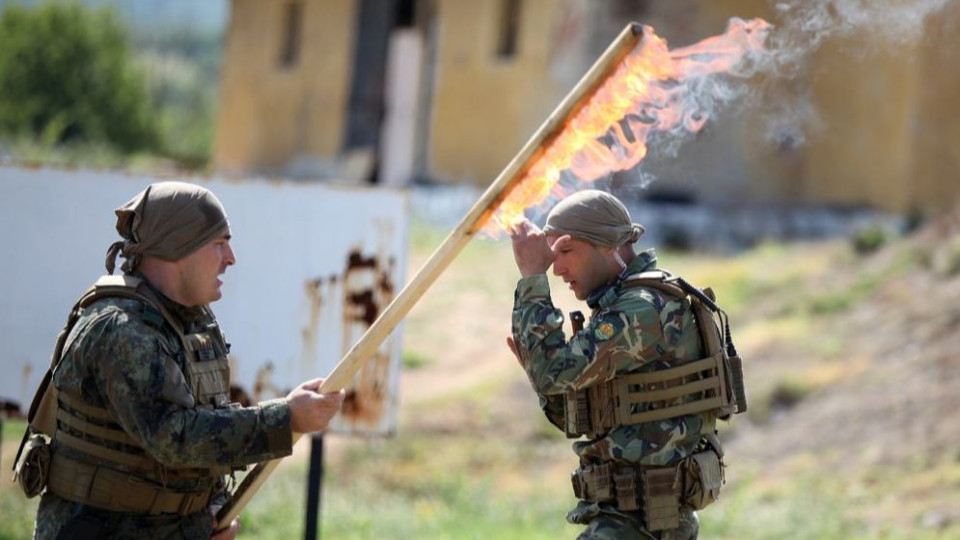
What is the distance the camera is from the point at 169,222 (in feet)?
14.5

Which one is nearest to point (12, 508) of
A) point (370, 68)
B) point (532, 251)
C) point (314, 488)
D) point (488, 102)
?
point (314, 488)

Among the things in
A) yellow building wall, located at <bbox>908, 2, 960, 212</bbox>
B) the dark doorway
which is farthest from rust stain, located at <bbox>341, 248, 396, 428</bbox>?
the dark doorway

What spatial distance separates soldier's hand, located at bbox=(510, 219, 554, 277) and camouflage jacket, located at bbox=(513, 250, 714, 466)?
0.06 metres

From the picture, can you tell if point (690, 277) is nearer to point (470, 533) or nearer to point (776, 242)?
point (776, 242)

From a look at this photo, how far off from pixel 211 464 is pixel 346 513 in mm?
5727

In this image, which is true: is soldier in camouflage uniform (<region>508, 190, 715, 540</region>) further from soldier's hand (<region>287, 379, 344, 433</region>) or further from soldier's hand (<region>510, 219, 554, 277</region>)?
soldier's hand (<region>287, 379, 344, 433</region>)

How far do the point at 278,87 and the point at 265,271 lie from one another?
64.8 feet

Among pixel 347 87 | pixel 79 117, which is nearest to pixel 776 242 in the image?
pixel 347 87

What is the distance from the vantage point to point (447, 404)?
14.2 m

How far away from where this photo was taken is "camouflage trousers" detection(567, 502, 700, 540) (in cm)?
485

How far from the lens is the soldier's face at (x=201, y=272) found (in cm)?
449

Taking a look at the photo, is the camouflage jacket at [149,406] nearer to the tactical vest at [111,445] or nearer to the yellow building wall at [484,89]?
the tactical vest at [111,445]

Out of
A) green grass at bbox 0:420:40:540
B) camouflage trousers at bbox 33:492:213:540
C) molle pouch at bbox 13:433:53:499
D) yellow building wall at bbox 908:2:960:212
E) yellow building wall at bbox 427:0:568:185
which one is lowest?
camouflage trousers at bbox 33:492:213:540

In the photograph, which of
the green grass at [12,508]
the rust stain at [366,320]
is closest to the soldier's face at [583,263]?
the rust stain at [366,320]
